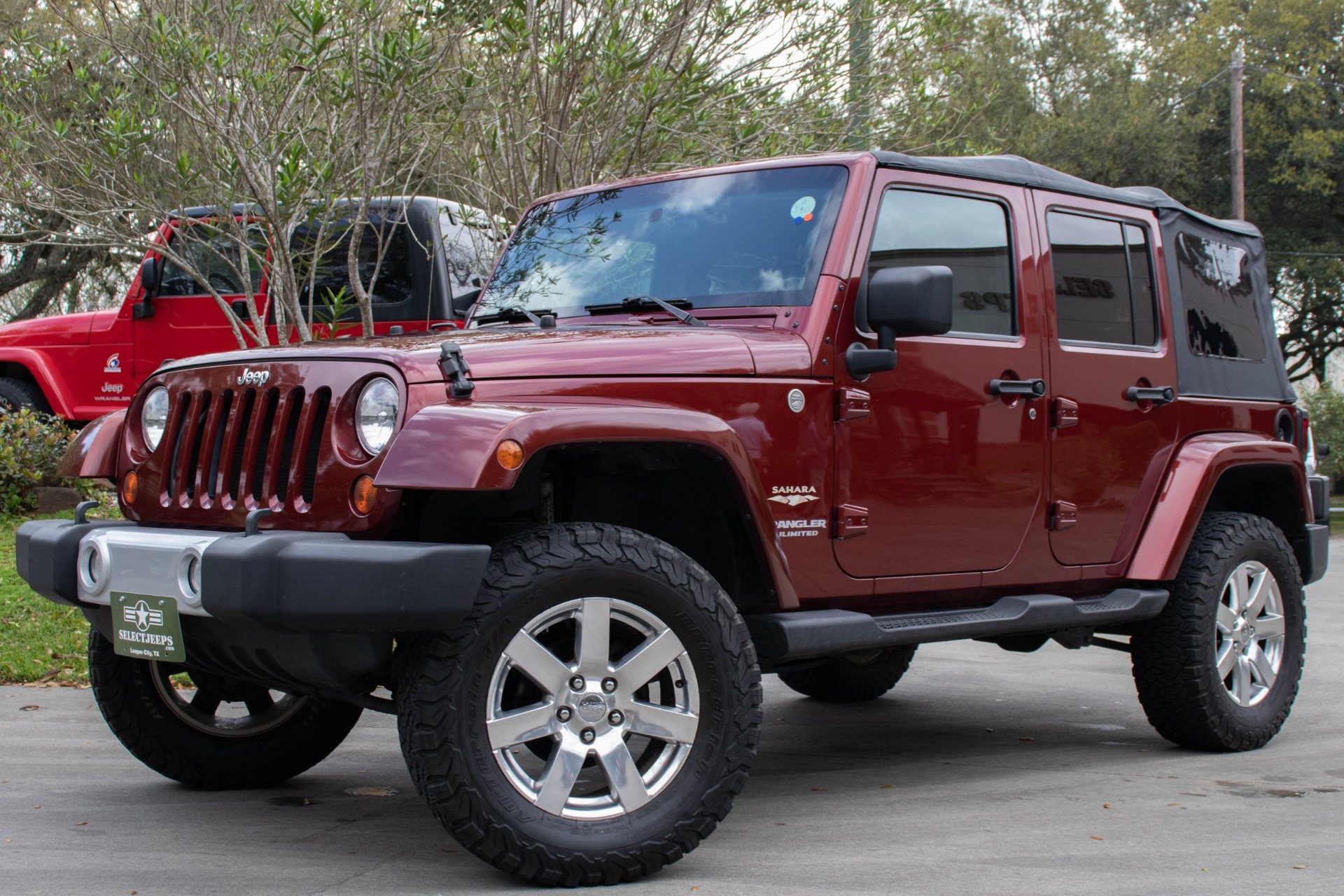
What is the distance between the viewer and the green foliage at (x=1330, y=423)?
972 inches

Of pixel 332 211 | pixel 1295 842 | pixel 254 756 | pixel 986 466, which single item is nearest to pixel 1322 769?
pixel 1295 842

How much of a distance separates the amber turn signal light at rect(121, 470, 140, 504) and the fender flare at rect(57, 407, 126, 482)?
9 centimetres

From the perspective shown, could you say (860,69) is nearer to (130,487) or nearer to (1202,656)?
(1202,656)

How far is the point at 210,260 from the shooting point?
10.9 metres

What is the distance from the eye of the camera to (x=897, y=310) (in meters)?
4.39

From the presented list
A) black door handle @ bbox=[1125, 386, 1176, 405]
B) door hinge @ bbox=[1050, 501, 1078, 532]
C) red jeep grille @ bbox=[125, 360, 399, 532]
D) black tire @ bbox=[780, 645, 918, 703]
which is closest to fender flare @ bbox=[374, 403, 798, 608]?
red jeep grille @ bbox=[125, 360, 399, 532]

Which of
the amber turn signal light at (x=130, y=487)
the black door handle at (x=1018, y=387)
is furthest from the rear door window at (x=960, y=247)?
the amber turn signal light at (x=130, y=487)

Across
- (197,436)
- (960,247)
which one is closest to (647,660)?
(197,436)

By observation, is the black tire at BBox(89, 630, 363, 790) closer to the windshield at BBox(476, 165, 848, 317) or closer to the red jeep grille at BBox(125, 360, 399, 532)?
the red jeep grille at BBox(125, 360, 399, 532)

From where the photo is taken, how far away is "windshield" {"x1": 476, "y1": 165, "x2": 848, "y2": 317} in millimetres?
4707

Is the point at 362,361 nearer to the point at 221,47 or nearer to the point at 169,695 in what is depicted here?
the point at 169,695

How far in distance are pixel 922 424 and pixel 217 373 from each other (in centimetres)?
217

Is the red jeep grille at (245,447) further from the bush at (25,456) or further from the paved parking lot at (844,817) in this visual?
the bush at (25,456)

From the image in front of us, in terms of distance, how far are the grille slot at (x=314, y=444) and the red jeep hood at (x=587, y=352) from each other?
12 cm
